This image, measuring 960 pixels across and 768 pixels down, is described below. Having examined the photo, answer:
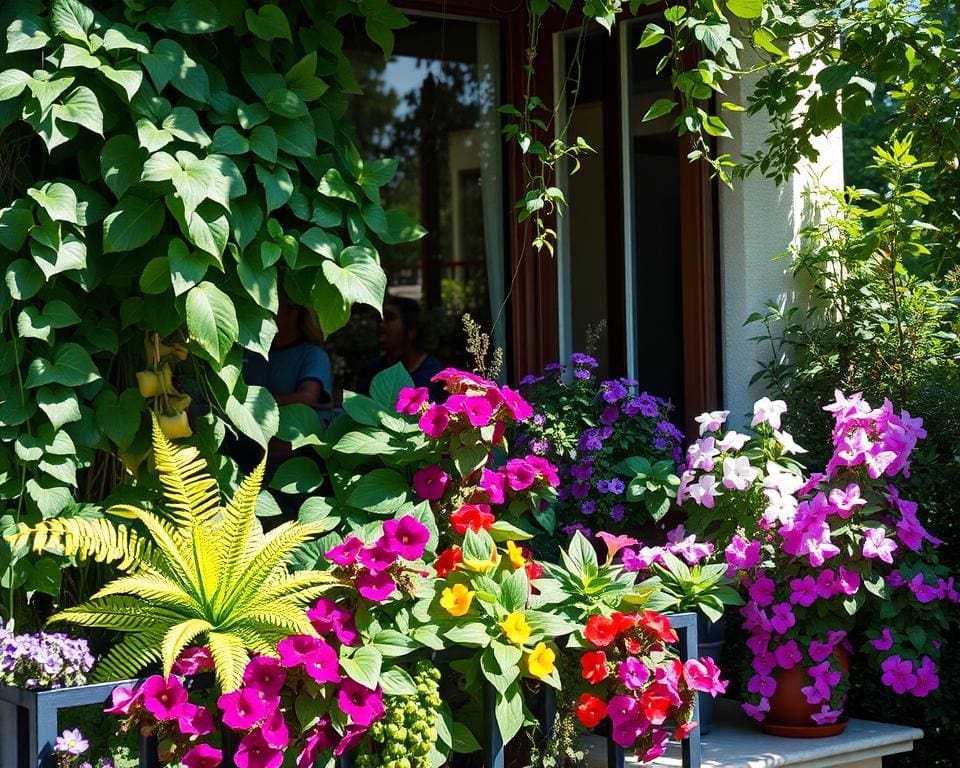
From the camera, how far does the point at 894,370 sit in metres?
3.77

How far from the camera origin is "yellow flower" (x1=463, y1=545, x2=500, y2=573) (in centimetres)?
266

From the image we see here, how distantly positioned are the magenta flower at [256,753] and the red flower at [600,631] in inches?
27.2

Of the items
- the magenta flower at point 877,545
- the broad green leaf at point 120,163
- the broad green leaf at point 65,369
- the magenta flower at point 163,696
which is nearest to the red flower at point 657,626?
the magenta flower at point 877,545

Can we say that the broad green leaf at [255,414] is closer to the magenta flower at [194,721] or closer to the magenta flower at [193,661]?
the magenta flower at [193,661]

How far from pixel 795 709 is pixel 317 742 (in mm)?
1415

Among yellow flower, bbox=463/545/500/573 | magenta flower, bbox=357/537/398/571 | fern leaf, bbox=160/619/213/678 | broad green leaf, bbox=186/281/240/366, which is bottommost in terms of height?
fern leaf, bbox=160/619/213/678

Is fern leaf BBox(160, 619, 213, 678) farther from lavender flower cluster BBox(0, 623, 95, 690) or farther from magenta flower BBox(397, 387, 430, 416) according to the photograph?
magenta flower BBox(397, 387, 430, 416)

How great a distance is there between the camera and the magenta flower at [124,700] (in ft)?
7.68

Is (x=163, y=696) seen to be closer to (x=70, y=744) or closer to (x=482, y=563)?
(x=70, y=744)

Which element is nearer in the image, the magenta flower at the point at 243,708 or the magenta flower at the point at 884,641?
the magenta flower at the point at 243,708

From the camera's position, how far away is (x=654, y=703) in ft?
8.69

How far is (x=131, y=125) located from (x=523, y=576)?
1.32 meters

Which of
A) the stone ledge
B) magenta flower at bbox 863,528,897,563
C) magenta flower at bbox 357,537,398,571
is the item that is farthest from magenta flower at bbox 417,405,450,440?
magenta flower at bbox 863,528,897,563

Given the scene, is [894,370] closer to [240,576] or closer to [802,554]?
[802,554]
